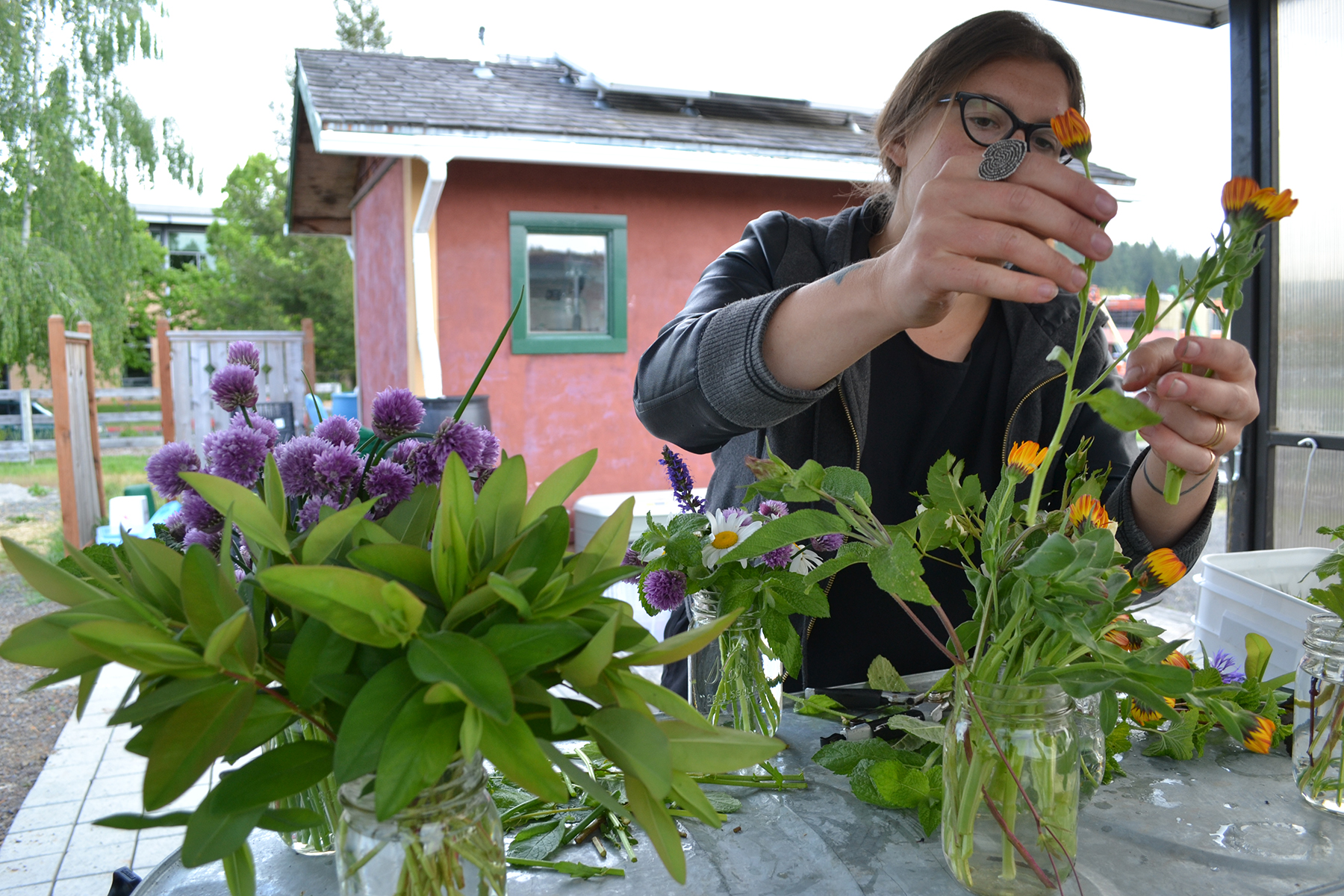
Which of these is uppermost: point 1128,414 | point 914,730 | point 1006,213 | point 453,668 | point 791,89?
point 791,89

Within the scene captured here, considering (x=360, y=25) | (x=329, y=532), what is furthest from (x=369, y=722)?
(x=360, y=25)

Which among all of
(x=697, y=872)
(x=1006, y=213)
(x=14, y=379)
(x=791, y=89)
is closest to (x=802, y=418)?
(x=1006, y=213)

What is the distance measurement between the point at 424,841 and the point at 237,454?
31cm

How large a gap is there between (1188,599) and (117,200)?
499 inches

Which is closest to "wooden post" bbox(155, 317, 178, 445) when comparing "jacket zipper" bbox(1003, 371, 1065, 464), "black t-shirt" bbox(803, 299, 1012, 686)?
"black t-shirt" bbox(803, 299, 1012, 686)

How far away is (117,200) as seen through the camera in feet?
→ 36.7

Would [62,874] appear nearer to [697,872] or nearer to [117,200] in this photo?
[697,872]

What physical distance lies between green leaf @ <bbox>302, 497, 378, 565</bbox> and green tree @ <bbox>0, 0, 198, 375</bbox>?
36.9 ft

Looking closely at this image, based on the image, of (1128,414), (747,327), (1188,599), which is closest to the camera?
(1128,414)

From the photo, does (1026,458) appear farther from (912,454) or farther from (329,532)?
(912,454)

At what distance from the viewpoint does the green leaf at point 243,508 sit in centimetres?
50

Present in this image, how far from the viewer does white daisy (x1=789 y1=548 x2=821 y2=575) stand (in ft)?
2.83


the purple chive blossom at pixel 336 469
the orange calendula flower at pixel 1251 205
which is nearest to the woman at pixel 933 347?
the orange calendula flower at pixel 1251 205

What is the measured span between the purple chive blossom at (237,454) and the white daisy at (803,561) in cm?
49
